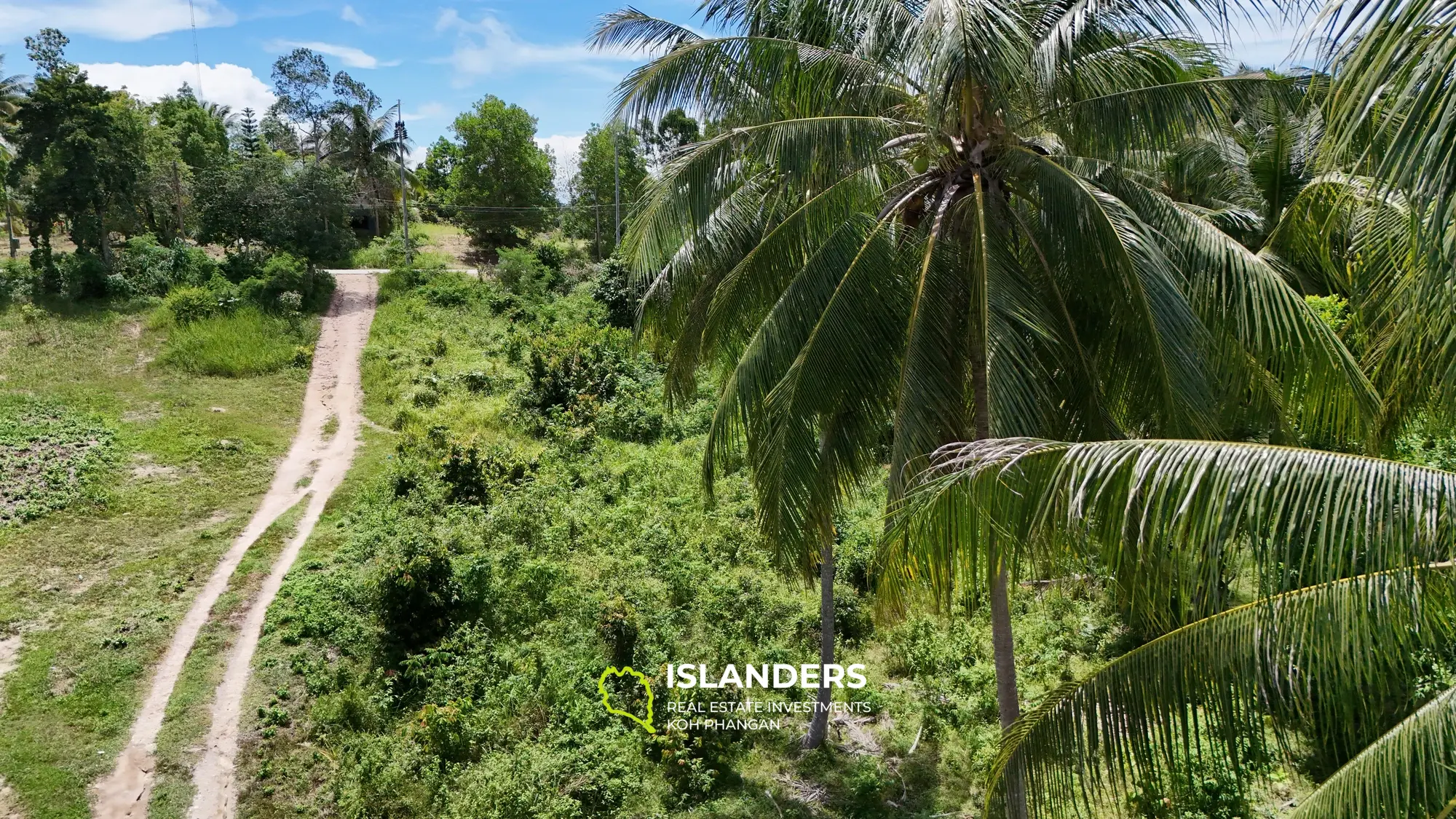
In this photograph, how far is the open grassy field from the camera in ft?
29.6

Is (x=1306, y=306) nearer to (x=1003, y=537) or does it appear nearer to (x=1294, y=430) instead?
(x=1294, y=430)

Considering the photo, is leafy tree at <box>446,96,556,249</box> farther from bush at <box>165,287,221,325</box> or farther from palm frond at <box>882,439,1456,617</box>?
palm frond at <box>882,439,1456,617</box>

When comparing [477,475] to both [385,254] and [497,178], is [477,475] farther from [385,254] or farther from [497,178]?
[497,178]

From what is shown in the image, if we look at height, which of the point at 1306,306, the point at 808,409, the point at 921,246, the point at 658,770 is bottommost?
the point at 658,770

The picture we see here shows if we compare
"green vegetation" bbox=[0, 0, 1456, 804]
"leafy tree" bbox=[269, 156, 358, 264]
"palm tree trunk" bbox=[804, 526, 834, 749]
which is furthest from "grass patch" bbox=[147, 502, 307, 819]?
"leafy tree" bbox=[269, 156, 358, 264]

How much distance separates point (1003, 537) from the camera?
362 centimetres

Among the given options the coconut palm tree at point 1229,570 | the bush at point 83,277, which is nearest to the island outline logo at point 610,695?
the coconut palm tree at point 1229,570

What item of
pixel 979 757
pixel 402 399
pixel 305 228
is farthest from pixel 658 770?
pixel 305 228

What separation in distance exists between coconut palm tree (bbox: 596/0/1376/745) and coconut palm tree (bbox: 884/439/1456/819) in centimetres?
146

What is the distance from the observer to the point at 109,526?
13.2m

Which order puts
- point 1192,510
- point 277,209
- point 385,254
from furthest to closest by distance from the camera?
1. point 385,254
2. point 277,209
3. point 1192,510

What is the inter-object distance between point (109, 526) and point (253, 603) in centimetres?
345

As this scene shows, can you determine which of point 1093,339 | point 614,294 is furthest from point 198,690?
point 614,294

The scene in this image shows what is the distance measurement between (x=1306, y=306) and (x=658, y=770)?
22.6 ft
